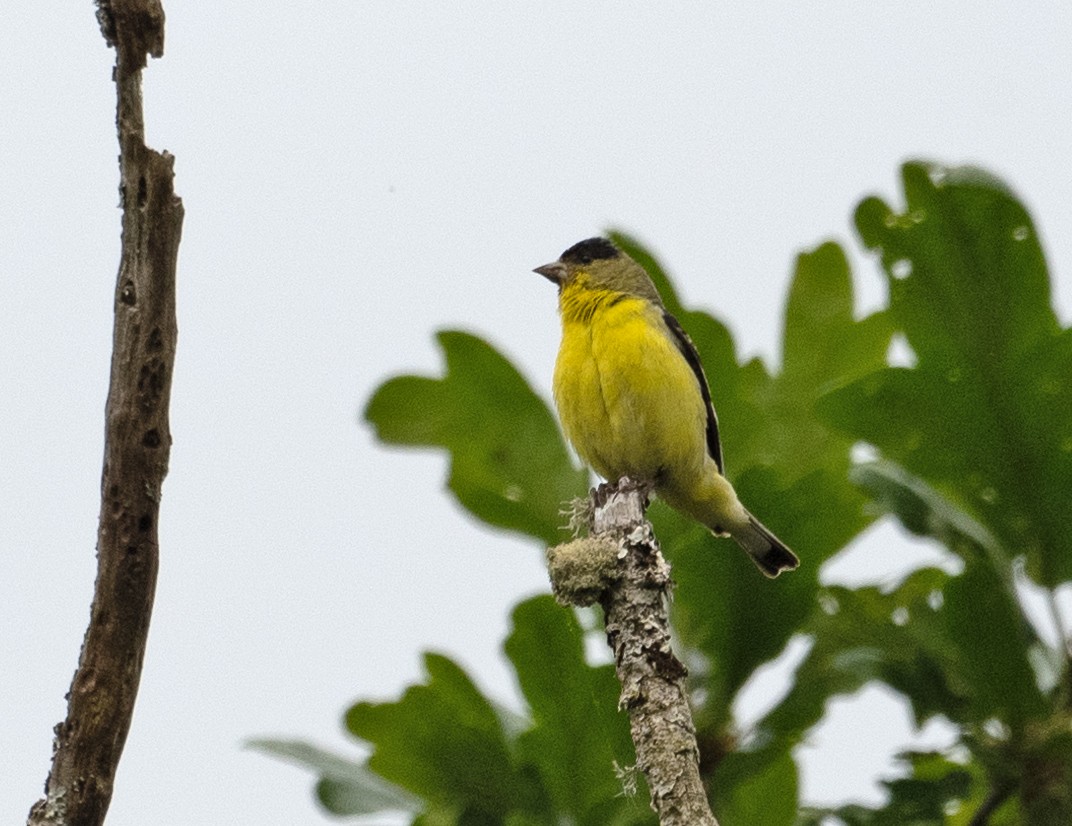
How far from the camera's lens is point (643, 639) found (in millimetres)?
3441

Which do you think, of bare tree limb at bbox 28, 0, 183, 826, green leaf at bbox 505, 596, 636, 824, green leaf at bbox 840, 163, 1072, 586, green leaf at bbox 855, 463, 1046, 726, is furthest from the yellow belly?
bare tree limb at bbox 28, 0, 183, 826

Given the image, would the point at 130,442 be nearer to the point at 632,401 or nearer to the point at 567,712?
the point at 567,712

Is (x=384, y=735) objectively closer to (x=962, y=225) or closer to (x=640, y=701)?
(x=640, y=701)

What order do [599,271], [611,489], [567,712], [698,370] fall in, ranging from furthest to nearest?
[599,271] < [698,370] < [611,489] < [567,712]

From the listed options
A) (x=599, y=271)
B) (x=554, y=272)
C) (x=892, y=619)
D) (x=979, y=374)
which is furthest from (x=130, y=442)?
(x=554, y=272)

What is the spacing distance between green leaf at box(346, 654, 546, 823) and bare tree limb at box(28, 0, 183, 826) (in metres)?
1.78

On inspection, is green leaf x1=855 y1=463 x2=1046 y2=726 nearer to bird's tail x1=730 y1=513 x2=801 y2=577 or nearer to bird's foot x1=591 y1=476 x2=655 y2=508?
bird's tail x1=730 y1=513 x2=801 y2=577

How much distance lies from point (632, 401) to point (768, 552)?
0.94 m

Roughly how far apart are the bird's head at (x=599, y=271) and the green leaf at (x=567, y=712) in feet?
6.86

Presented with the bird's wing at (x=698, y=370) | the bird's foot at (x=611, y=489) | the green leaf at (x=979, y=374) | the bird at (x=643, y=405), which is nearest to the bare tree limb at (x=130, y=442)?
the bird's foot at (x=611, y=489)

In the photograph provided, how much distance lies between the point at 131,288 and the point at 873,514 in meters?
2.91

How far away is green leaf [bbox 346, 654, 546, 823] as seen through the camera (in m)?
4.76

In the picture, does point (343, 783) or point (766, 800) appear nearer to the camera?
point (343, 783)

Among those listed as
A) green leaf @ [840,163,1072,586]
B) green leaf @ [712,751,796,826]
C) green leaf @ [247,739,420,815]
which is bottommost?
green leaf @ [712,751,796,826]
